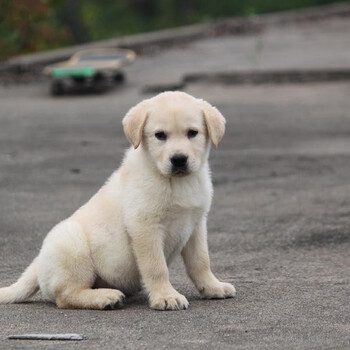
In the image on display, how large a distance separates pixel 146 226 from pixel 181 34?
63.1 feet

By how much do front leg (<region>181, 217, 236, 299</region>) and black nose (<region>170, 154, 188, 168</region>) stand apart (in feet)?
1.63

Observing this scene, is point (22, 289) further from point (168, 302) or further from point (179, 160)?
point (179, 160)

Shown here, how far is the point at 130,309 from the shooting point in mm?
5676

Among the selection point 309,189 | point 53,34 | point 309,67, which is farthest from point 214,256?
point 53,34

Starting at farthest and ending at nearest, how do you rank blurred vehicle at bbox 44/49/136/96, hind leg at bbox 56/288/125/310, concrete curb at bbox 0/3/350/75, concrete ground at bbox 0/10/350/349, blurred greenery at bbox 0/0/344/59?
blurred greenery at bbox 0/0/344/59 → concrete curb at bbox 0/3/350/75 → blurred vehicle at bbox 44/49/136/96 → hind leg at bbox 56/288/125/310 → concrete ground at bbox 0/10/350/349

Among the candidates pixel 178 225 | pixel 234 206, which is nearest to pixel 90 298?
pixel 178 225

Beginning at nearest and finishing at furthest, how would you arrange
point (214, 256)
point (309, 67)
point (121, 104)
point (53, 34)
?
A: point (214, 256), point (121, 104), point (309, 67), point (53, 34)

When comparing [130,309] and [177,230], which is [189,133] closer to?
[177,230]

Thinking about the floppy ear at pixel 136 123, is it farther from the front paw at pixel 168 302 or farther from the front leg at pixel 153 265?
the front paw at pixel 168 302

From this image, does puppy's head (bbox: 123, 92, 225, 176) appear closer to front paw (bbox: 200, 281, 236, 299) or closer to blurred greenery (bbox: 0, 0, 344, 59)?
front paw (bbox: 200, 281, 236, 299)

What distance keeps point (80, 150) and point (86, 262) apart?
6259 millimetres

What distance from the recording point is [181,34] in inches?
965

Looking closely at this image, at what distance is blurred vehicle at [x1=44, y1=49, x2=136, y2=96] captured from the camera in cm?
1636

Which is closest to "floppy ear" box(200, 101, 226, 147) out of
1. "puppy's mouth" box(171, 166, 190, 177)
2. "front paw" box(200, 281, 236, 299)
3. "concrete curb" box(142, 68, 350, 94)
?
"puppy's mouth" box(171, 166, 190, 177)
